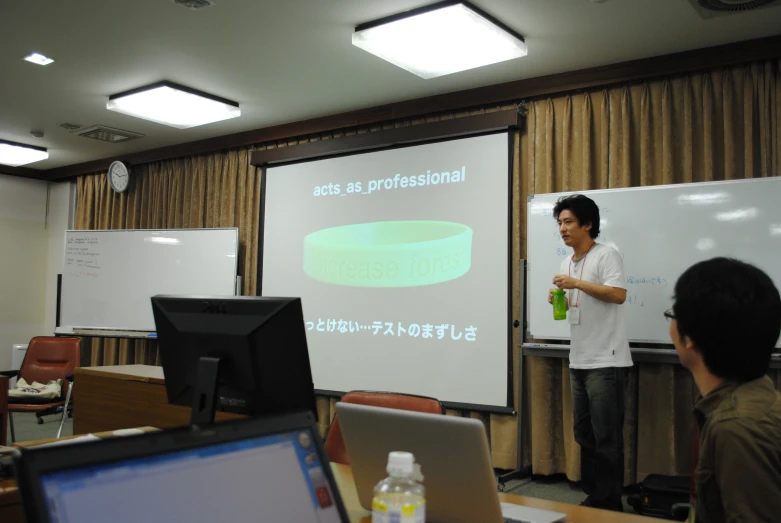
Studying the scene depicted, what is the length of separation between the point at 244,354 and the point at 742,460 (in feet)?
3.38

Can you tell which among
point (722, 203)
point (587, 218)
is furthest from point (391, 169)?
point (722, 203)

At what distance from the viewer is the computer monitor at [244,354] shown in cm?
144

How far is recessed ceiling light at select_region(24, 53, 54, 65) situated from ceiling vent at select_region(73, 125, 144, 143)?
144 centimetres

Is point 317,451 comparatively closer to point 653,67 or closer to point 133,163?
point 653,67

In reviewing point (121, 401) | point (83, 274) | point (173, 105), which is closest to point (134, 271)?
point (83, 274)

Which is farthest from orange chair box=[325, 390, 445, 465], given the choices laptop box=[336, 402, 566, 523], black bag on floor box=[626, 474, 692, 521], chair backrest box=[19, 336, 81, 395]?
chair backrest box=[19, 336, 81, 395]

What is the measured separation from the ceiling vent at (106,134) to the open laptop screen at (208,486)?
17.5 feet

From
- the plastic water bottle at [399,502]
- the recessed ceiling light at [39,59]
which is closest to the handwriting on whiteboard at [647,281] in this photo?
the plastic water bottle at [399,502]

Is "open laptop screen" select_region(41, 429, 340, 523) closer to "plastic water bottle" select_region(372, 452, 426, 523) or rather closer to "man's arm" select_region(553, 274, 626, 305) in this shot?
"plastic water bottle" select_region(372, 452, 426, 523)

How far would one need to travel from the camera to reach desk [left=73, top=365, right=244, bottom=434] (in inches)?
105

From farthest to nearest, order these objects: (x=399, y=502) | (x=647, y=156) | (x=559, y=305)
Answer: (x=647, y=156), (x=559, y=305), (x=399, y=502)

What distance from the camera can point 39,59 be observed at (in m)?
3.91

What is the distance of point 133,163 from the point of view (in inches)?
254

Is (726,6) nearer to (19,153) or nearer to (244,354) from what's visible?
(244,354)
